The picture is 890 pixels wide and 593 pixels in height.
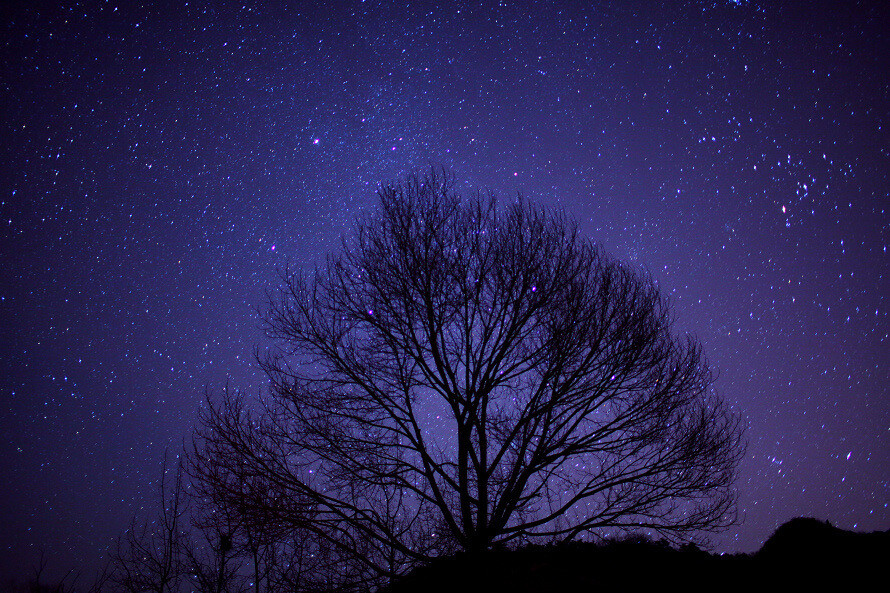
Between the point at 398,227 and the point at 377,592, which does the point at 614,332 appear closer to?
the point at 398,227

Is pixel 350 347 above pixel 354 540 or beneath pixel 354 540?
above

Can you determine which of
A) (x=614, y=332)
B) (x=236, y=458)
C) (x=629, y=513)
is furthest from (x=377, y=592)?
(x=614, y=332)

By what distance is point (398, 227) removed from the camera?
283 inches

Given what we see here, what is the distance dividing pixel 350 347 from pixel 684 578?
5117 millimetres

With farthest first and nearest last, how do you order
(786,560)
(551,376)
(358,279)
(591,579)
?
1. (358,279)
2. (551,376)
3. (786,560)
4. (591,579)

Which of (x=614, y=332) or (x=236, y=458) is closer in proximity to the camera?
(x=236, y=458)

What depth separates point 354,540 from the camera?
5.94 metres

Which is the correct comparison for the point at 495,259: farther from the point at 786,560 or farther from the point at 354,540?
the point at 786,560

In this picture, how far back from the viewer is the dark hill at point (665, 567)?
457 cm

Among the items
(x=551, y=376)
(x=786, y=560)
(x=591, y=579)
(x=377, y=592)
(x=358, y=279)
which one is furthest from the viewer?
(x=358, y=279)

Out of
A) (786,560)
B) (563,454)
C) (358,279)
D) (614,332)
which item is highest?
(358,279)

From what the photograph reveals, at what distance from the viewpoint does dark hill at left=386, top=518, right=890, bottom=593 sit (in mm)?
4570

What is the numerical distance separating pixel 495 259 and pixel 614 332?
7.05 feet

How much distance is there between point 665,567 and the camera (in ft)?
16.6
